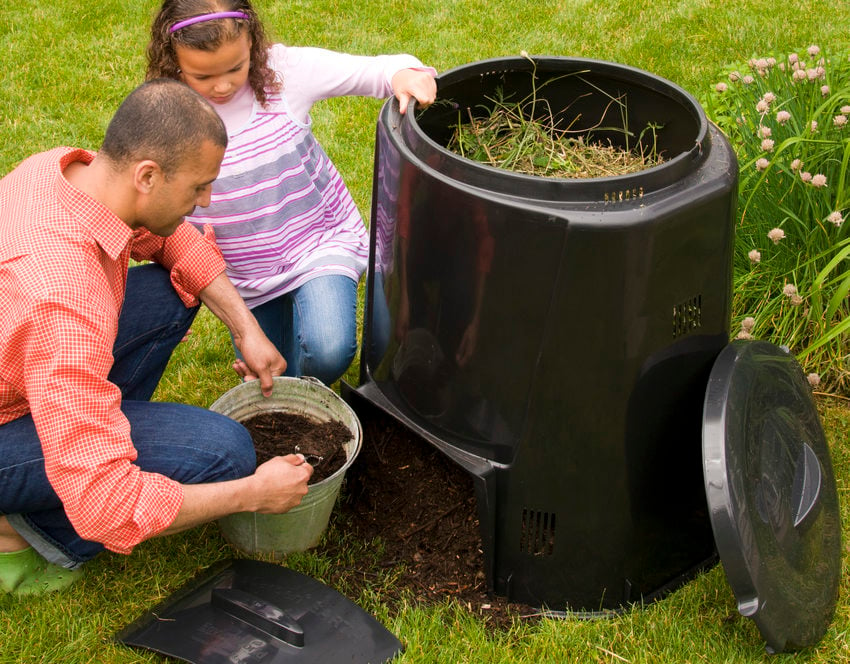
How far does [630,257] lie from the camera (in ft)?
5.98

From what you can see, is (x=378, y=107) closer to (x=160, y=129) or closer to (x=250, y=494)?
(x=160, y=129)

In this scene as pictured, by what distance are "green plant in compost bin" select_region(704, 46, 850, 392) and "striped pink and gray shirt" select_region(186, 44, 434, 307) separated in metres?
1.21

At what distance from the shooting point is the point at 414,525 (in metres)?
2.47

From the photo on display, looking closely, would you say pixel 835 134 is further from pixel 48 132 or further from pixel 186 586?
pixel 48 132

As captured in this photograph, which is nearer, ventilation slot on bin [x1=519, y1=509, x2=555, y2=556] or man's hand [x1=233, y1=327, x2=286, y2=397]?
ventilation slot on bin [x1=519, y1=509, x2=555, y2=556]

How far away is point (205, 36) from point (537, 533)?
58.3 inches

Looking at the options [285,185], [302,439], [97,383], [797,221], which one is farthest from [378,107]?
[97,383]

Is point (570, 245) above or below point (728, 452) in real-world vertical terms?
above

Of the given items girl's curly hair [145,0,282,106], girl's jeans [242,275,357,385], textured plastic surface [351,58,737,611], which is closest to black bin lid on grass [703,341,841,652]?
textured plastic surface [351,58,737,611]

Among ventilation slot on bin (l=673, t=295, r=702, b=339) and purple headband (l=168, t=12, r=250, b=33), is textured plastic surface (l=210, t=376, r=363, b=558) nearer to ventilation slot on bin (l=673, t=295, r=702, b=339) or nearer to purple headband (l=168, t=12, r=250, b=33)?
ventilation slot on bin (l=673, t=295, r=702, b=339)

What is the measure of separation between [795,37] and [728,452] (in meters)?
3.63

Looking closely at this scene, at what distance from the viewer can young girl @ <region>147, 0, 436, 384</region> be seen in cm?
249

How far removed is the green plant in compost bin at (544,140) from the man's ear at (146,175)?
2.51ft

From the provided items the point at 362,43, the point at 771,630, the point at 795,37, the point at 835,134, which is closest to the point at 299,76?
the point at 835,134
